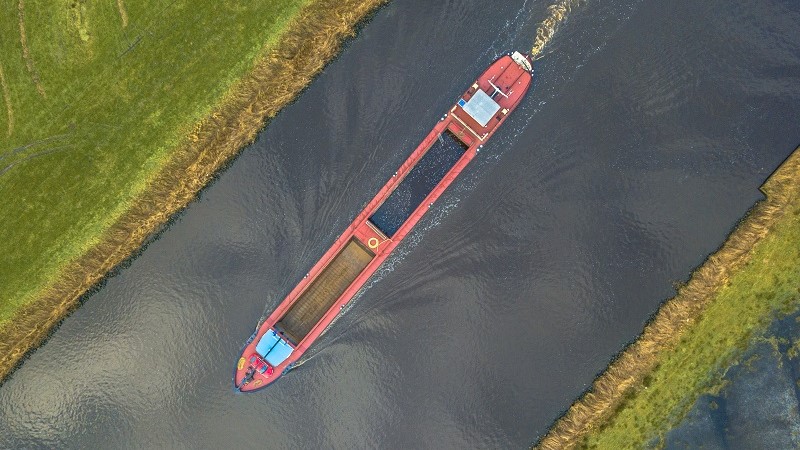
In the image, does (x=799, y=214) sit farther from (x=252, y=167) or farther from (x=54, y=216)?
(x=54, y=216)

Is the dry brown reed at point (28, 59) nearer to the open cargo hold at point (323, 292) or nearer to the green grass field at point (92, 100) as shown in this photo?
the green grass field at point (92, 100)

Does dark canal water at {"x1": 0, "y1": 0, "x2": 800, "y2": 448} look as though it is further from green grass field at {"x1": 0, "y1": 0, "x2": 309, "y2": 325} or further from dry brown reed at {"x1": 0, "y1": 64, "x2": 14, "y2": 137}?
dry brown reed at {"x1": 0, "y1": 64, "x2": 14, "y2": 137}

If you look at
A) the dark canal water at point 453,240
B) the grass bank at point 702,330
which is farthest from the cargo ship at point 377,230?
the grass bank at point 702,330

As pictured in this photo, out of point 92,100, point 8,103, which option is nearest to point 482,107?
point 92,100

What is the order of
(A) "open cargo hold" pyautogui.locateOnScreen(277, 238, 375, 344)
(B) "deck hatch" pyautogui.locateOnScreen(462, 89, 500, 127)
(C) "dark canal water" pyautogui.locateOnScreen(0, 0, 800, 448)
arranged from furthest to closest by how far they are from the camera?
(A) "open cargo hold" pyautogui.locateOnScreen(277, 238, 375, 344)
(C) "dark canal water" pyautogui.locateOnScreen(0, 0, 800, 448)
(B) "deck hatch" pyautogui.locateOnScreen(462, 89, 500, 127)

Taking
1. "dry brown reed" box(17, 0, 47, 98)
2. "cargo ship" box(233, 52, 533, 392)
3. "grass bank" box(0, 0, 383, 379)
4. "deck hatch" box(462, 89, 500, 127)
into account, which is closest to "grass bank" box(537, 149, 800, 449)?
"cargo ship" box(233, 52, 533, 392)

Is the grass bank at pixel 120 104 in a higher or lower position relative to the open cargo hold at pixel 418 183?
lower
